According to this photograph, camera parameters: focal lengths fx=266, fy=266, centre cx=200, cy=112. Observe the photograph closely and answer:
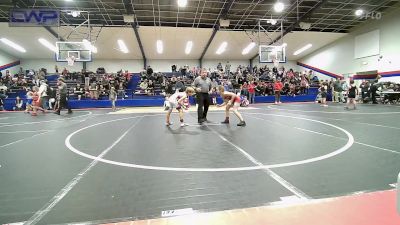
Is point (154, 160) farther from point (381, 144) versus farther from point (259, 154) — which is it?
point (381, 144)

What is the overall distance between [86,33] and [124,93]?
580cm

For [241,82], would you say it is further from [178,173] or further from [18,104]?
[178,173]

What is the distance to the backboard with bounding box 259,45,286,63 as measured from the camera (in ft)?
59.9

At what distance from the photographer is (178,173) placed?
335cm

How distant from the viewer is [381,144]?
475cm

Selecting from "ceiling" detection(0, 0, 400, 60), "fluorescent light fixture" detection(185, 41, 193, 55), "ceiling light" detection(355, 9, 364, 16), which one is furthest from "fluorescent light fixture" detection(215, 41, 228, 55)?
"ceiling light" detection(355, 9, 364, 16)

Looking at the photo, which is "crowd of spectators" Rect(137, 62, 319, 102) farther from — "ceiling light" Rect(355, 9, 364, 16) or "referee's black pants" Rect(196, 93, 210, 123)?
"referee's black pants" Rect(196, 93, 210, 123)

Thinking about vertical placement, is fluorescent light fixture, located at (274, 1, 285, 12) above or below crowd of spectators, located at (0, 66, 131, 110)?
above

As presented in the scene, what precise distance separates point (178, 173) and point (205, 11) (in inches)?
703

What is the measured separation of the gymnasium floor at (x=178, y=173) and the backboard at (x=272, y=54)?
522 inches

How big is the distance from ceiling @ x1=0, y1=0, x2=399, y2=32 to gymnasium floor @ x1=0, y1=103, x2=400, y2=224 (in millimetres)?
14544

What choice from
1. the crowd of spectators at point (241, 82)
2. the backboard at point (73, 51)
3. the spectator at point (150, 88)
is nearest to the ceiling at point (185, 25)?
the backboard at point (73, 51)

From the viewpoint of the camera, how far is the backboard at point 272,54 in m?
18.2

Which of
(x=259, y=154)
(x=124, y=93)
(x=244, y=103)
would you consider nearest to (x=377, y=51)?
(x=244, y=103)
